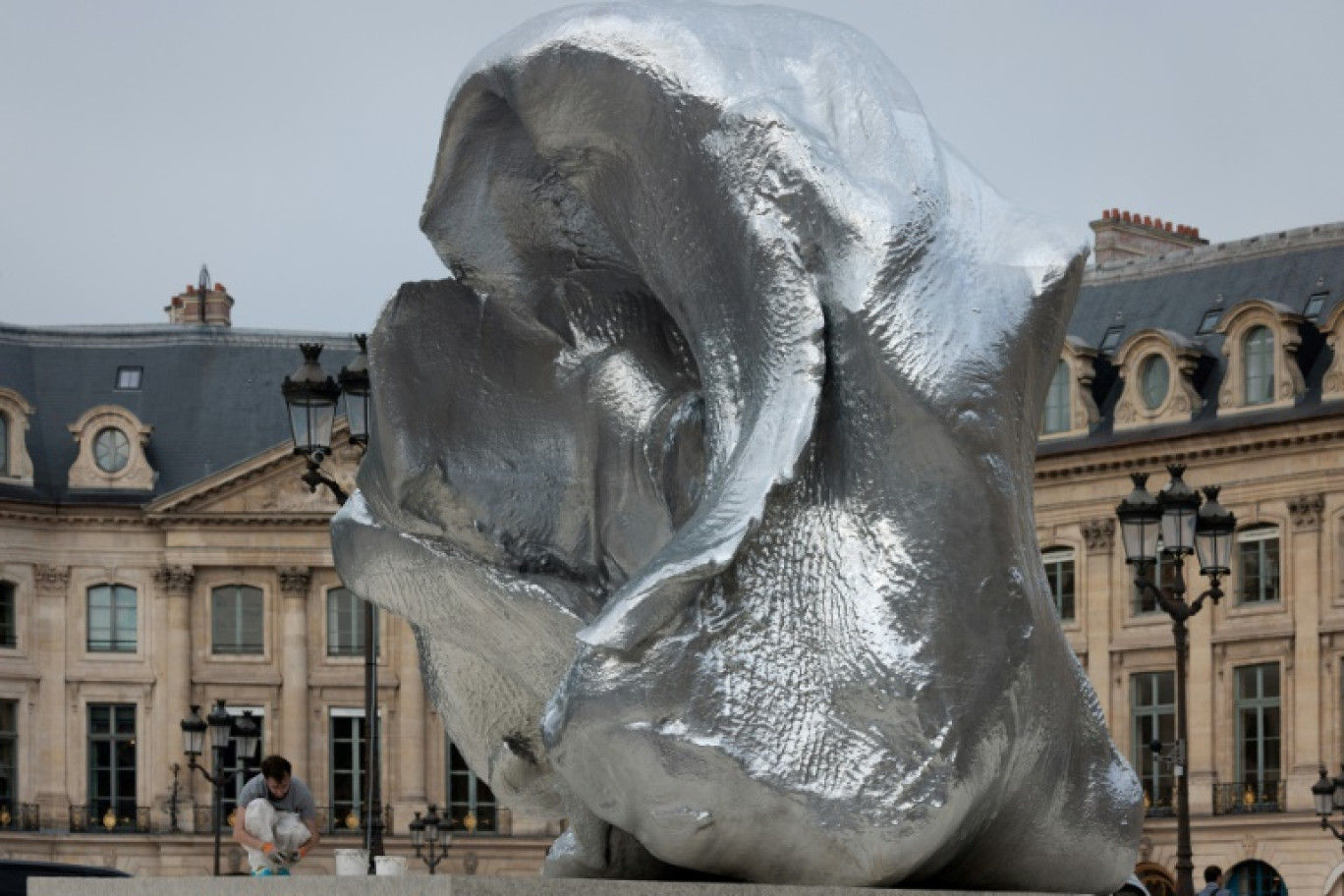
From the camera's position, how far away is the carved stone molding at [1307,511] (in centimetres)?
4506

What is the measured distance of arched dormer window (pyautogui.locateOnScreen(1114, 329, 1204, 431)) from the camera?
4591 centimetres

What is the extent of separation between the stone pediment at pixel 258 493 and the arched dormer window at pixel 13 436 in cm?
250

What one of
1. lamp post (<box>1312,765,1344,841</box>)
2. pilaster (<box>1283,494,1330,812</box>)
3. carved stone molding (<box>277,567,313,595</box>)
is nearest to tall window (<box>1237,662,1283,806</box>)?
pilaster (<box>1283,494,1330,812</box>)

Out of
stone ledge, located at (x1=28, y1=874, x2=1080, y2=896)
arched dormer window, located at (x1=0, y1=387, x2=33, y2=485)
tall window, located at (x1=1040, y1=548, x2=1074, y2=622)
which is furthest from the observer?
arched dormer window, located at (x1=0, y1=387, x2=33, y2=485)

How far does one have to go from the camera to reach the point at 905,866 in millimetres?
6625

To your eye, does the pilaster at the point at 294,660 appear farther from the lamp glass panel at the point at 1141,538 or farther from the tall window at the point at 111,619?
the lamp glass panel at the point at 1141,538

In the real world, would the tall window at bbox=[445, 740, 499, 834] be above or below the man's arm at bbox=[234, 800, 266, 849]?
below

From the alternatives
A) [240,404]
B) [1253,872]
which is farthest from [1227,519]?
[240,404]

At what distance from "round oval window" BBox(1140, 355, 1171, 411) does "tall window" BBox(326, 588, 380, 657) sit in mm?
17057

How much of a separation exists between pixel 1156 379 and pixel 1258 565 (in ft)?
10.4

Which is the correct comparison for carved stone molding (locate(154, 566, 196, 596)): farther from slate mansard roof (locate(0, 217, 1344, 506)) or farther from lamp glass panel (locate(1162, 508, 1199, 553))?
lamp glass panel (locate(1162, 508, 1199, 553))

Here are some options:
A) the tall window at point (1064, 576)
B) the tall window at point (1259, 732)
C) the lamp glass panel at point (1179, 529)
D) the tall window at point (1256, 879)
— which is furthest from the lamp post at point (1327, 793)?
A: the tall window at point (1064, 576)

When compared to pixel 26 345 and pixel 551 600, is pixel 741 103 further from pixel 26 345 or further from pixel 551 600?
pixel 26 345

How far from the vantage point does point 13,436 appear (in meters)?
54.8
